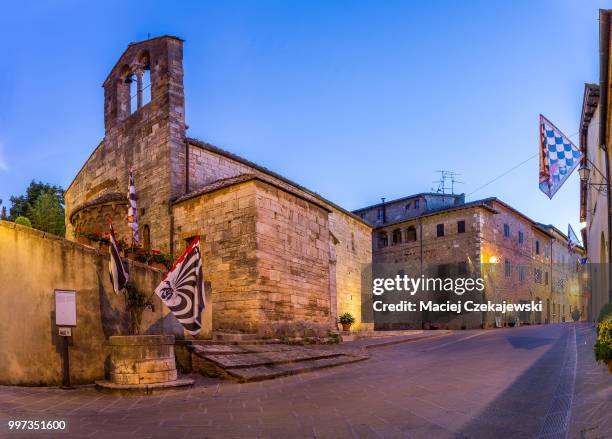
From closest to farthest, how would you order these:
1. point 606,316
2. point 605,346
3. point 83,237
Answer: point 605,346
point 606,316
point 83,237

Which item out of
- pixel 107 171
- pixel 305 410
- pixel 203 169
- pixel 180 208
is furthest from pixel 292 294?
pixel 107 171

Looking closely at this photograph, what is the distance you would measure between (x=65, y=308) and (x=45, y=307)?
552mm

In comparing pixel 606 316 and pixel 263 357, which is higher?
pixel 606 316

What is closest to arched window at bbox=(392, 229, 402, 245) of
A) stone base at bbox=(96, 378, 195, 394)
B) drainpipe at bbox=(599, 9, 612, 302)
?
drainpipe at bbox=(599, 9, 612, 302)

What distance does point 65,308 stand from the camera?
7719 mm

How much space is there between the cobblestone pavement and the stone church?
4022mm

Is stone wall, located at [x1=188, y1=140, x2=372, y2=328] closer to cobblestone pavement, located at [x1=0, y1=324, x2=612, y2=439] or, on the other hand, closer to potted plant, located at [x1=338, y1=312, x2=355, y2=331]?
potted plant, located at [x1=338, y1=312, x2=355, y2=331]

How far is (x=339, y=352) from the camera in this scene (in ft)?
43.4

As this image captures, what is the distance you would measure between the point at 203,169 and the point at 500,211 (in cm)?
2527

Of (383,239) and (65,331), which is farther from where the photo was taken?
(383,239)

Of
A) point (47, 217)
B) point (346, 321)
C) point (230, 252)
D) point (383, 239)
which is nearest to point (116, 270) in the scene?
point (230, 252)

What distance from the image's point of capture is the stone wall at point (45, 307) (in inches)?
309

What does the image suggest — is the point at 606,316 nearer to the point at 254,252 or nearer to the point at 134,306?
the point at 134,306

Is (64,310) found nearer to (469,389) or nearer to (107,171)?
(469,389)
